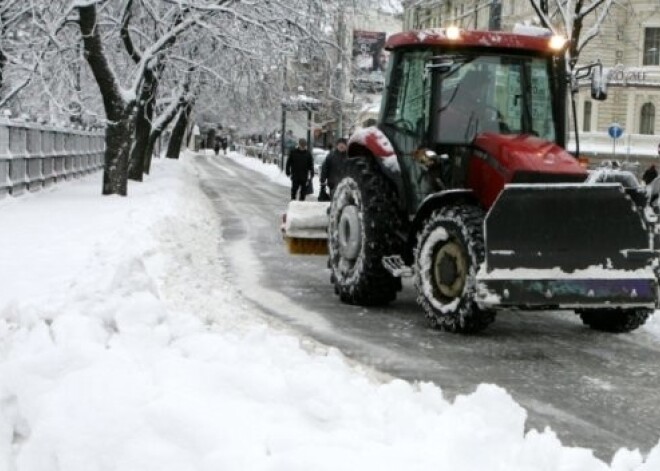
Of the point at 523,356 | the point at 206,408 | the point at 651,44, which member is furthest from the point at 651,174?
the point at 651,44

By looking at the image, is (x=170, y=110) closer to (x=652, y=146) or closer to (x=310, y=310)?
(x=310, y=310)

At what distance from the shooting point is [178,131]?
158 feet

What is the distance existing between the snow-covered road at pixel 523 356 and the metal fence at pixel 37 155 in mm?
8644

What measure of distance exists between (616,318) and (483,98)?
227cm

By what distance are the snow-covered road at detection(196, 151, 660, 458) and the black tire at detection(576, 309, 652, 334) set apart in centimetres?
12

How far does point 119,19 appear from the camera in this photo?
21.7 meters

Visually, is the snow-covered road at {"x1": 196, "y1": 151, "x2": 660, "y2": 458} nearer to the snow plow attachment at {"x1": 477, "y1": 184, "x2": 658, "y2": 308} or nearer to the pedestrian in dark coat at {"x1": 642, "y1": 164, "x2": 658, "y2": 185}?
the snow plow attachment at {"x1": 477, "y1": 184, "x2": 658, "y2": 308}

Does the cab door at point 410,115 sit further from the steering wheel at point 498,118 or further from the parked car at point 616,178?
the parked car at point 616,178

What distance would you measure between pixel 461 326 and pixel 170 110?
27.5 m

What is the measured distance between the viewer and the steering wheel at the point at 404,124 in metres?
8.81

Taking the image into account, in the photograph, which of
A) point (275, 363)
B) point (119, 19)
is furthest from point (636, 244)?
point (119, 19)

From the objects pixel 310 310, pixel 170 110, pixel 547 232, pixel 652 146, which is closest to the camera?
pixel 547 232

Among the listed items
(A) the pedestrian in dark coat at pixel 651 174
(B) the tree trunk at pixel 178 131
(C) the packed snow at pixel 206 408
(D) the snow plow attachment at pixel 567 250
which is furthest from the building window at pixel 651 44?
(C) the packed snow at pixel 206 408

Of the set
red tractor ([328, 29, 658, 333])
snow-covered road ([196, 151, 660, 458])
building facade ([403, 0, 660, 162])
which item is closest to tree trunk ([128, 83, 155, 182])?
snow-covered road ([196, 151, 660, 458])
